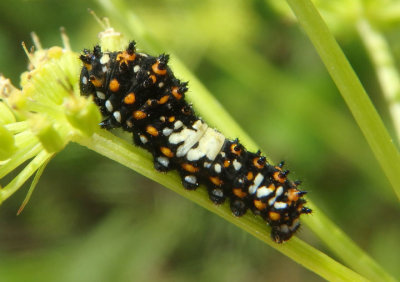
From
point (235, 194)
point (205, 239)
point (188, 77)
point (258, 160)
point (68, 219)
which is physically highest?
point (188, 77)

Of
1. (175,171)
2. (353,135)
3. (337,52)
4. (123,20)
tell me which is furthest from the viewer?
(353,135)

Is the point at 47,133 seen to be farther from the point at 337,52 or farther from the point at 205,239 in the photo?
the point at 205,239

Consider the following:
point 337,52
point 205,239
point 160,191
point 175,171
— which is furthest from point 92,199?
point 337,52

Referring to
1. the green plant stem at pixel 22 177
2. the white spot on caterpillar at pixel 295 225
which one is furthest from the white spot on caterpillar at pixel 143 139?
the white spot on caterpillar at pixel 295 225

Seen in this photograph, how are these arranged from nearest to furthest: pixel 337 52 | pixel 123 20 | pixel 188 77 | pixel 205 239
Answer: pixel 337 52 → pixel 188 77 → pixel 123 20 → pixel 205 239

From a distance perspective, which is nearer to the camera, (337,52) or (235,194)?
(337,52)

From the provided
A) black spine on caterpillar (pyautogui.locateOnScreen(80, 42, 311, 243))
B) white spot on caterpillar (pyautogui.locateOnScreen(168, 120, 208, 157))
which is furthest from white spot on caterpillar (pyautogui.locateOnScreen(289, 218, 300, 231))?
white spot on caterpillar (pyautogui.locateOnScreen(168, 120, 208, 157))

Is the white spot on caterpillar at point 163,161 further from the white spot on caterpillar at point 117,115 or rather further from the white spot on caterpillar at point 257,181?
the white spot on caterpillar at point 257,181
